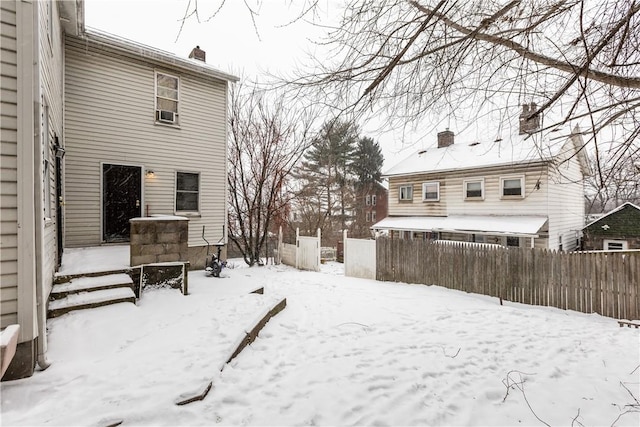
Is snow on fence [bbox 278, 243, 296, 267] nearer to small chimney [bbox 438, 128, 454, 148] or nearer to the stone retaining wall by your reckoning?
the stone retaining wall

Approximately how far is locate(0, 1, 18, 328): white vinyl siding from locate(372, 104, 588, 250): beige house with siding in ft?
35.8

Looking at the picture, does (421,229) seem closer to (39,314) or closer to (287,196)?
(287,196)

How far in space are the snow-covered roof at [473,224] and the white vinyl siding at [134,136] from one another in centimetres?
982

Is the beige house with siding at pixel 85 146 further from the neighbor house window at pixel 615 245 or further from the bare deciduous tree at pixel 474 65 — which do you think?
the neighbor house window at pixel 615 245

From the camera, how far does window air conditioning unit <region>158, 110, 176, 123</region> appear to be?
27.9 ft

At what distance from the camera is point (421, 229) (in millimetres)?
14914

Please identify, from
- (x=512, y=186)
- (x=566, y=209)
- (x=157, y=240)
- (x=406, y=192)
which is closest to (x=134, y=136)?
(x=157, y=240)

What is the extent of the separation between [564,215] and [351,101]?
15883mm

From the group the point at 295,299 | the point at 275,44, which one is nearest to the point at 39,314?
the point at 275,44

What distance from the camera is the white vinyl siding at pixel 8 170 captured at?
267 centimetres

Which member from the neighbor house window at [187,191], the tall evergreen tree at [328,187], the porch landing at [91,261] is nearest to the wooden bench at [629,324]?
the porch landing at [91,261]

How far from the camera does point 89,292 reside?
4301 millimetres

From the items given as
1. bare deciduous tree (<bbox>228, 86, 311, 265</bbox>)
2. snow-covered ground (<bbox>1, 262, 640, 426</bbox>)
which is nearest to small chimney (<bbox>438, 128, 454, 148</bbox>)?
bare deciduous tree (<bbox>228, 86, 311, 265</bbox>)

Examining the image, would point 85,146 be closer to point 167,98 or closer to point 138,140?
point 138,140
